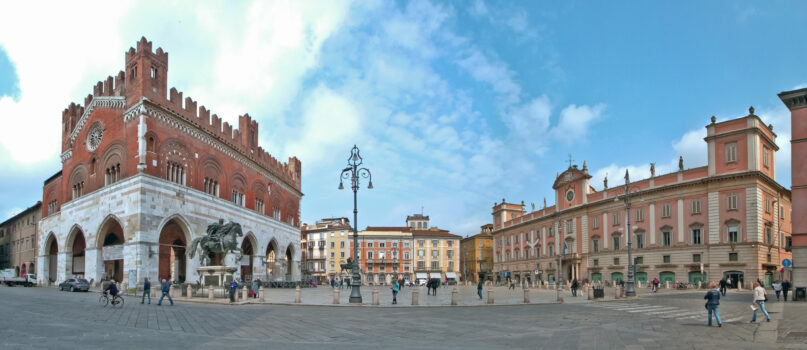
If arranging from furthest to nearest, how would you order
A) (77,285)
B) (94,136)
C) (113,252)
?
1. (94,136)
2. (113,252)
3. (77,285)

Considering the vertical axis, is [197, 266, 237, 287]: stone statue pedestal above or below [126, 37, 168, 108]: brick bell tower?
below

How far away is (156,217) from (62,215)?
42.3ft

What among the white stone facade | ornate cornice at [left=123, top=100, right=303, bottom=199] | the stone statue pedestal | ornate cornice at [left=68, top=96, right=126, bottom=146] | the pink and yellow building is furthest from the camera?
the pink and yellow building

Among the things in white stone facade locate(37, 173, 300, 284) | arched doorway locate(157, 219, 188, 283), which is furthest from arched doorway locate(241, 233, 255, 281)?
arched doorway locate(157, 219, 188, 283)

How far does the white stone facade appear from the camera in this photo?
35.1 m

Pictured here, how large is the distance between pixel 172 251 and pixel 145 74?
15.0 meters

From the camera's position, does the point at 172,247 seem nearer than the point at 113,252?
No

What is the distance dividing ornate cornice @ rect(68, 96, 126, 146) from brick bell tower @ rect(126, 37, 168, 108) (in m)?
1.12

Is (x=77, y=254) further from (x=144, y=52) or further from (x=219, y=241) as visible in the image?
(x=219, y=241)

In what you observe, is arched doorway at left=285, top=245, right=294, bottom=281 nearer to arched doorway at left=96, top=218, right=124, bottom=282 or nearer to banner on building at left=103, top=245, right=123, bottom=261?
arched doorway at left=96, top=218, right=124, bottom=282

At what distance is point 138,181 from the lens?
35250 mm

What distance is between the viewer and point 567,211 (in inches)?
2537

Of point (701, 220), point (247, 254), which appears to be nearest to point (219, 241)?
point (247, 254)

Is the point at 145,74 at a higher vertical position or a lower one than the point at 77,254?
higher
